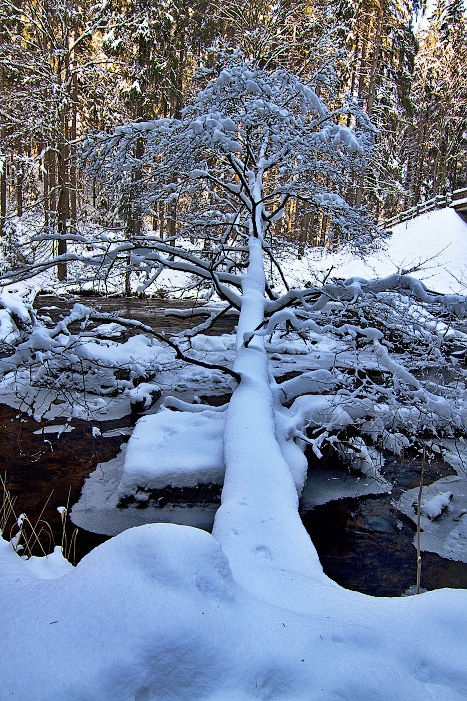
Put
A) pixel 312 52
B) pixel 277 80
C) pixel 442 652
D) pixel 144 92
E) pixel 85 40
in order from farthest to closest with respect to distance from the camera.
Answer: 1. pixel 144 92
2. pixel 85 40
3. pixel 312 52
4. pixel 277 80
5. pixel 442 652

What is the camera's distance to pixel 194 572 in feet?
5.13

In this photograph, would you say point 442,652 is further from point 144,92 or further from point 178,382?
point 144,92

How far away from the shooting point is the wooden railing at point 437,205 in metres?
25.9

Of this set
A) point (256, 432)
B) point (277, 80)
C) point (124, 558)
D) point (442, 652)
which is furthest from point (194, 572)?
point (277, 80)

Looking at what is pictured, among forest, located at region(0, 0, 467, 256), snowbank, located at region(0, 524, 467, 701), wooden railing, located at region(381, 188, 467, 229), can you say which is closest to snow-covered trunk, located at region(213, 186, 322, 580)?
snowbank, located at region(0, 524, 467, 701)

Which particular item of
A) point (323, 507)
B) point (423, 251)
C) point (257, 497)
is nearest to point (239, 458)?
point (257, 497)

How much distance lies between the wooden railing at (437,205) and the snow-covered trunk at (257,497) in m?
23.8

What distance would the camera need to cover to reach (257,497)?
298cm

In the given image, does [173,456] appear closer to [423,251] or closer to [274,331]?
[274,331]

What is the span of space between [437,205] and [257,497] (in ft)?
96.1

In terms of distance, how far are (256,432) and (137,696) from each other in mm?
2672

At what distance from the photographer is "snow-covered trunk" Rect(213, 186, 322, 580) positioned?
240cm

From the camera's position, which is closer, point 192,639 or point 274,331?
point 192,639

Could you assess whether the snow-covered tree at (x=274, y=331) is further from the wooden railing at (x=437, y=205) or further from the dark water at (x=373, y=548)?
the wooden railing at (x=437, y=205)
